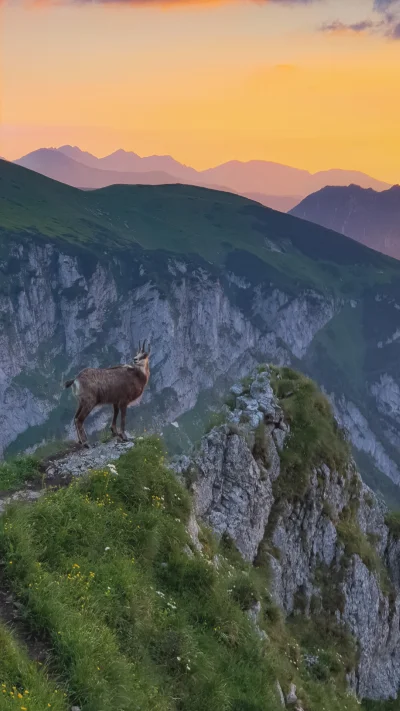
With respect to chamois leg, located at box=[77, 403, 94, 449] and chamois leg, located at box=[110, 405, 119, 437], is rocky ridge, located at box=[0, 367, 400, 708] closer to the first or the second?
chamois leg, located at box=[110, 405, 119, 437]

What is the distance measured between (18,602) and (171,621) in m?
3.96

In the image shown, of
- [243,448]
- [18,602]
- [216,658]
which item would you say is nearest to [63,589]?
[18,602]

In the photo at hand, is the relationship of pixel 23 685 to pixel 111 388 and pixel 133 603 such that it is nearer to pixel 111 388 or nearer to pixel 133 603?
pixel 133 603

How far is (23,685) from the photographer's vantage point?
9.83m

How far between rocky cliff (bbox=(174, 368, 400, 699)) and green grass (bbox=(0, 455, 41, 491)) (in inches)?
331

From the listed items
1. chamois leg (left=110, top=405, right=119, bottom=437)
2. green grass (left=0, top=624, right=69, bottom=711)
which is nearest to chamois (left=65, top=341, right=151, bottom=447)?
chamois leg (left=110, top=405, right=119, bottom=437)

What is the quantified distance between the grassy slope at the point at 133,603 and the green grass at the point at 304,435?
1589 centimetres

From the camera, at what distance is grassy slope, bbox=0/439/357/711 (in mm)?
11352

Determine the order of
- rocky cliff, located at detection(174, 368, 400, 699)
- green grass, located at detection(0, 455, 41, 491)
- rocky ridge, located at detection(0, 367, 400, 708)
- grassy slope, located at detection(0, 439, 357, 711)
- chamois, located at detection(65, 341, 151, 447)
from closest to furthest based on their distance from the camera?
grassy slope, located at detection(0, 439, 357, 711) → green grass, located at detection(0, 455, 41, 491) → chamois, located at detection(65, 341, 151, 447) → rocky ridge, located at detection(0, 367, 400, 708) → rocky cliff, located at detection(174, 368, 400, 699)

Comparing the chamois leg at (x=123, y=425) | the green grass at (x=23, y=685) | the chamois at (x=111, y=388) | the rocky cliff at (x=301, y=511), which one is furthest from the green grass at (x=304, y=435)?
the green grass at (x=23, y=685)

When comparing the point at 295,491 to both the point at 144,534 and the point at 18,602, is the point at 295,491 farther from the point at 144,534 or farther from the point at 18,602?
the point at 18,602

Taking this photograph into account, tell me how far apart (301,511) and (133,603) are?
76.5ft

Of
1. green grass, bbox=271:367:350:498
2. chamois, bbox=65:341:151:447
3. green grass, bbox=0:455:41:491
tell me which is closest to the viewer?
green grass, bbox=0:455:41:491

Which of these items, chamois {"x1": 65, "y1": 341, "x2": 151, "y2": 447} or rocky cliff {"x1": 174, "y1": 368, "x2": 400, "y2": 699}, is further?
rocky cliff {"x1": 174, "y1": 368, "x2": 400, "y2": 699}
